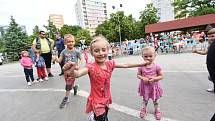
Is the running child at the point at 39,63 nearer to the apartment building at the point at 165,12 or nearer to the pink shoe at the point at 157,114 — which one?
the pink shoe at the point at 157,114

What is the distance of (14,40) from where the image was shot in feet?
143

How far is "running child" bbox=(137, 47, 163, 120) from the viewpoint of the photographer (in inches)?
160

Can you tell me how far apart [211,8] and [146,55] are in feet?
175

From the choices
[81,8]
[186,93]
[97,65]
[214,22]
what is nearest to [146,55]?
[97,65]

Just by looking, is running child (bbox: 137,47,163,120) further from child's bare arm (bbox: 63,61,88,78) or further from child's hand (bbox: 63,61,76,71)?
child's hand (bbox: 63,61,76,71)

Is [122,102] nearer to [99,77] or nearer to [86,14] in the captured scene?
[99,77]

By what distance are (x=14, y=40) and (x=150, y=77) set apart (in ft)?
140

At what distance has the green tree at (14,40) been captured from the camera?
43.7 m

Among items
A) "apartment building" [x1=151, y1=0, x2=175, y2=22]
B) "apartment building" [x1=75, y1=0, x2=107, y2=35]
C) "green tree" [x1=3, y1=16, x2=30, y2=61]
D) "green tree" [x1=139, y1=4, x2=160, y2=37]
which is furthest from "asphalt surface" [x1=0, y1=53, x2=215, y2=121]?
"apartment building" [x1=75, y1=0, x2=107, y2=35]

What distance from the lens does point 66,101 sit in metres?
5.80

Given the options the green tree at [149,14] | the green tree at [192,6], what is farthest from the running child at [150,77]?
the green tree at [192,6]

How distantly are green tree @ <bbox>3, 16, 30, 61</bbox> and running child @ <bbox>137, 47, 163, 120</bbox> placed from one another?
42470 millimetres

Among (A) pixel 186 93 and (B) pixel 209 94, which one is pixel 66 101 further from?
(B) pixel 209 94

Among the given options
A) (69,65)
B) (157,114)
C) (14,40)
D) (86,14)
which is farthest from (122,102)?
(86,14)
